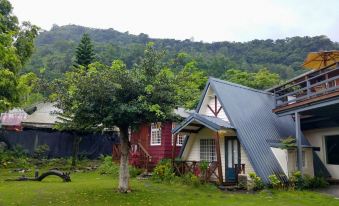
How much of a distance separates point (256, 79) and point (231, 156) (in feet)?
76.3

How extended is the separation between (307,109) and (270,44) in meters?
38.3

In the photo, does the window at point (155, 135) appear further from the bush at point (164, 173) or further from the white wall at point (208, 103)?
the white wall at point (208, 103)

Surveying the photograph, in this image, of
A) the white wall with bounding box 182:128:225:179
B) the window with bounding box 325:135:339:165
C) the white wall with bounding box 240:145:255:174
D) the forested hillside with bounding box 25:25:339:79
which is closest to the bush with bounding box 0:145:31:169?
the white wall with bounding box 182:128:225:179

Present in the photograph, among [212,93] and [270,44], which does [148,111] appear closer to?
[212,93]

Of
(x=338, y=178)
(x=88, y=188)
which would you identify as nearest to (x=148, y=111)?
(x=88, y=188)

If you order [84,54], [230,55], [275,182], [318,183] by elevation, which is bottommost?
[318,183]

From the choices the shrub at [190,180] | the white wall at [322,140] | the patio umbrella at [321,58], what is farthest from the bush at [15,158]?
the patio umbrella at [321,58]

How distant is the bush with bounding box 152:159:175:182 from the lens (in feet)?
55.1

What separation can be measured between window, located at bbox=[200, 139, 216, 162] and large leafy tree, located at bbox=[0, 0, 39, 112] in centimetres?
965

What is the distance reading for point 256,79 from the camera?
3822 centimetres

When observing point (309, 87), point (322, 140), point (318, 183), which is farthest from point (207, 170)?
point (322, 140)

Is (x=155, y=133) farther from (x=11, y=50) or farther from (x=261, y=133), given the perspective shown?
(x=11, y=50)

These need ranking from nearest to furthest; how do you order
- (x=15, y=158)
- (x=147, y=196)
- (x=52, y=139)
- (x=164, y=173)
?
(x=147, y=196) → (x=164, y=173) → (x=15, y=158) → (x=52, y=139)

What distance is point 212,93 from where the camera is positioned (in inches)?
711
